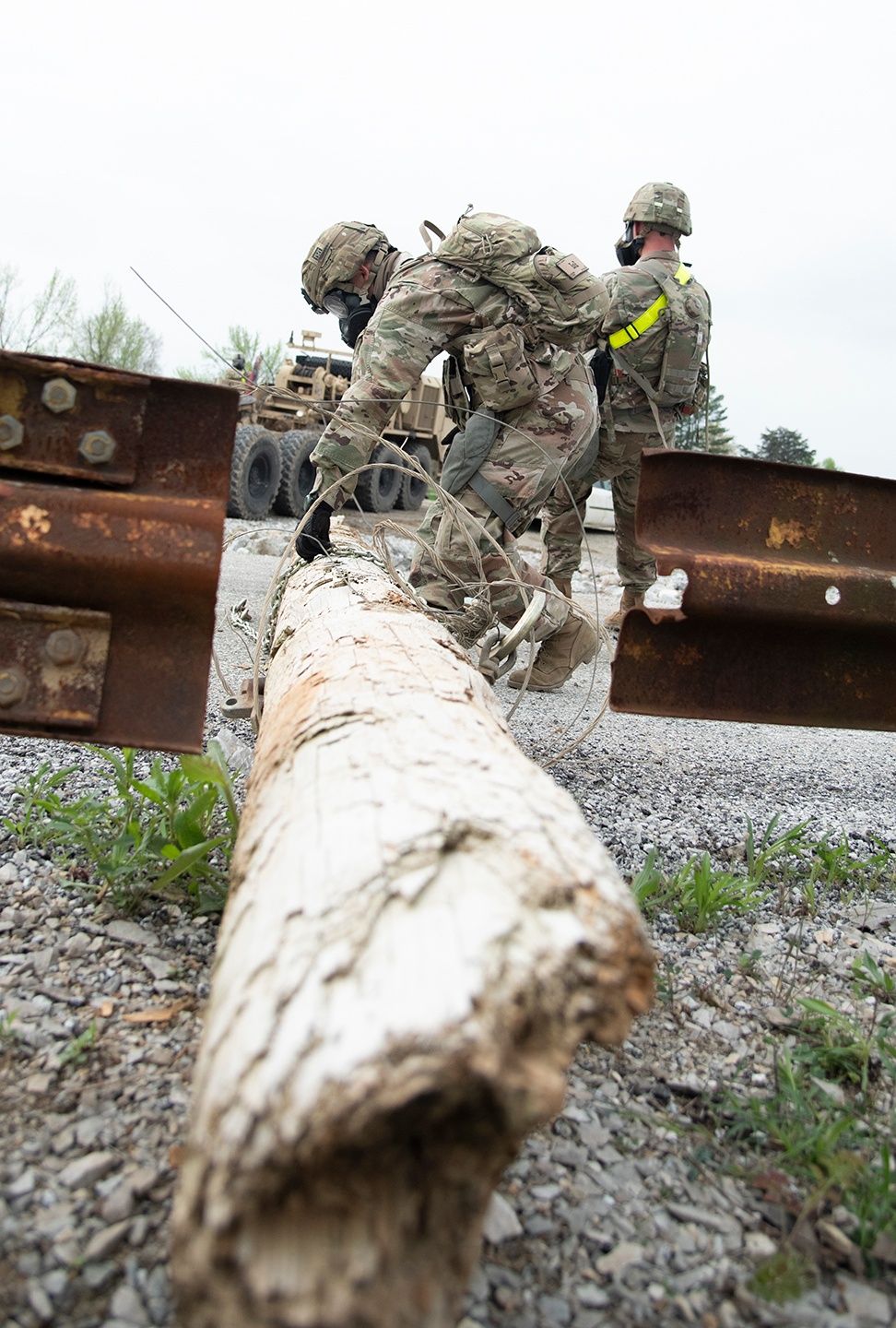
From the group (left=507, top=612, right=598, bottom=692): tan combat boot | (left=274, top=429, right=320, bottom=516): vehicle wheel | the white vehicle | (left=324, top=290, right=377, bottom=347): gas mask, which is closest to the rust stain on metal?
(left=507, top=612, right=598, bottom=692): tan combat boot

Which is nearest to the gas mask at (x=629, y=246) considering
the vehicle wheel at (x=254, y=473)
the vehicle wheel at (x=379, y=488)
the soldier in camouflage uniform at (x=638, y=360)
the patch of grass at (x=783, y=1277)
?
the soldier in camouflage uniform at (x=638, y=360)

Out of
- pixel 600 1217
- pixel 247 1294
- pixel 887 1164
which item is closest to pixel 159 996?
pixel 600 1217

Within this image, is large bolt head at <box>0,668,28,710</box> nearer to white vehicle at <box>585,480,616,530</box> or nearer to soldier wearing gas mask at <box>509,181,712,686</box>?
soldier wearing gas mask at <box>509,181,712,686</box>

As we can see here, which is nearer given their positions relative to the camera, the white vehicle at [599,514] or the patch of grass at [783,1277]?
the patch of grass at [783,1277]

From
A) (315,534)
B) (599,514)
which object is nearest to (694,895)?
(315,534)

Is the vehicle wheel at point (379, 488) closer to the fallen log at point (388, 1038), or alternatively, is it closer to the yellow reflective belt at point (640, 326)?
the yellow reflective belt at point (640, 326)

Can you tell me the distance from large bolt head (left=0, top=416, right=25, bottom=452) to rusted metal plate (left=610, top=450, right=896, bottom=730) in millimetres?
965

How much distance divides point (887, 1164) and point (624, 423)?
13.6 ft

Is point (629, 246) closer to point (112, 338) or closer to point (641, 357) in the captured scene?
point (641, 357)

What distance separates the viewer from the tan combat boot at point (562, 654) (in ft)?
13.9

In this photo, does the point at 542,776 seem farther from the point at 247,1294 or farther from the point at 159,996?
the point at 159,996

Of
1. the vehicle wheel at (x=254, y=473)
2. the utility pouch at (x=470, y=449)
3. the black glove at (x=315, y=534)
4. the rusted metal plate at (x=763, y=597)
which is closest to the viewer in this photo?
the rusted metal plate at (x=763, y=597)

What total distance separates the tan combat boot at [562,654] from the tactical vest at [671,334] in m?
1.34

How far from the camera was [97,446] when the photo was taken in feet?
4.40
